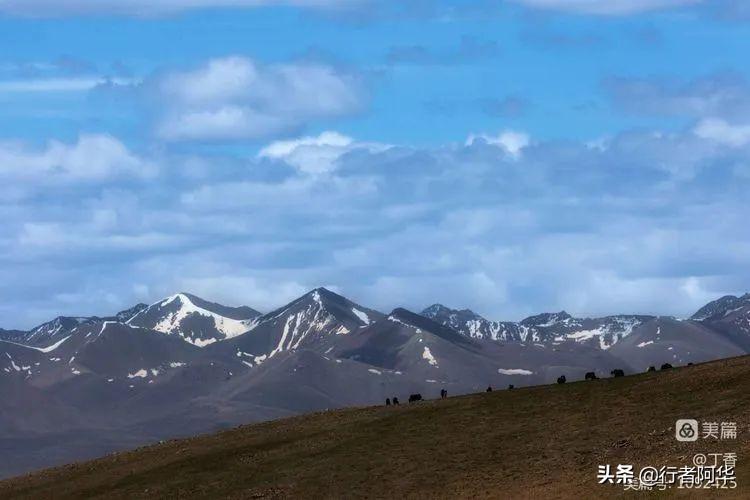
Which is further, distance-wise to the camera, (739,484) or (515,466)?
(515,466)

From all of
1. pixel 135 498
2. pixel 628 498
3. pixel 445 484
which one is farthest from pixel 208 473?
pixel 628 498

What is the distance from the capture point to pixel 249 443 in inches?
4601

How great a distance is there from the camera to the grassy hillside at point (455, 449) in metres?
89.2

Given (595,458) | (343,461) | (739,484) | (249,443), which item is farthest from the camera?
(249,443)

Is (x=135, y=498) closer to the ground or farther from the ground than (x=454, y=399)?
closer to the ground

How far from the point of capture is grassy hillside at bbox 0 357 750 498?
293 feet

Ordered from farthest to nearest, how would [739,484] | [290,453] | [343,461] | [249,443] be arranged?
[249,443], [290,453], [343,461], [739,484]

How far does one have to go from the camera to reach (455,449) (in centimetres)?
9994

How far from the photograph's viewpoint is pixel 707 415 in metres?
94.3

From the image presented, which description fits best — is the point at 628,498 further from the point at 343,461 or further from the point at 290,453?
the point at 290,453

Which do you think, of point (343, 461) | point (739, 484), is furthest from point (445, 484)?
point (739, 484)

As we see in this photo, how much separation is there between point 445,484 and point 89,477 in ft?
129

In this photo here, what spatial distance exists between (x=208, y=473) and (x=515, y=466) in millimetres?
26891

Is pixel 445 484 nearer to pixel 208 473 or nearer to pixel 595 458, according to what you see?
pixel 595 458
